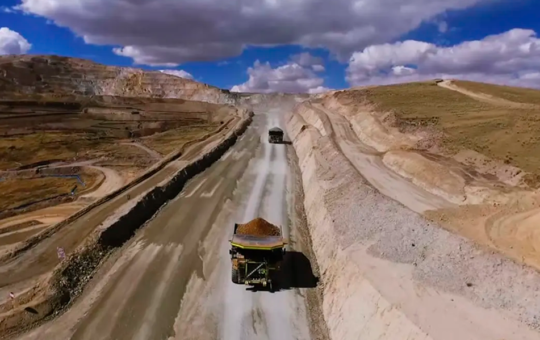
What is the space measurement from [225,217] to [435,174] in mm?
13350

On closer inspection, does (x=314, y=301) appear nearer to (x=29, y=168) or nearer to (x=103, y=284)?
(x=103, y=284)

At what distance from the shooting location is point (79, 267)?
19406 mm

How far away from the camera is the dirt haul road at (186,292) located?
51.0 ft

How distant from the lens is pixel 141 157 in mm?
59312

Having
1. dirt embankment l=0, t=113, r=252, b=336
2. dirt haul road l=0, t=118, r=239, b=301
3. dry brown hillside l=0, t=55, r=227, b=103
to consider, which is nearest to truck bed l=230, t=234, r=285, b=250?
dirt embankment l=0, t=113, r=252, b=336

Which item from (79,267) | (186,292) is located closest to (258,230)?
(186,292)

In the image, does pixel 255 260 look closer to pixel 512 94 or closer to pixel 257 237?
pixel 257 237

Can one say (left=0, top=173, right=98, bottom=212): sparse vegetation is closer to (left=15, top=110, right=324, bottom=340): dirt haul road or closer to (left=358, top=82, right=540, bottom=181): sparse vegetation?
(left=15, top=110, right=324, bottom=340): dirt haul road

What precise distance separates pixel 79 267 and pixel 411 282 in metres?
14.5

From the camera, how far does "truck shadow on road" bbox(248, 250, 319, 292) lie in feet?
62.4

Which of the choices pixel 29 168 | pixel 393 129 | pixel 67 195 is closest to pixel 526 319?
pixel 393 129

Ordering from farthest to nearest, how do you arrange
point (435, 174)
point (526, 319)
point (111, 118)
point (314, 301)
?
point (111, 118) → point (435, 174) → point (314, 301) → point (526, 319)

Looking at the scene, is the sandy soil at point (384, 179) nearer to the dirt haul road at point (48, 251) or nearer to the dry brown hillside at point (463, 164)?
the dry brown hillside at point (463, 164)

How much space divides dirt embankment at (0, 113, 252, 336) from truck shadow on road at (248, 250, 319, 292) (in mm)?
7787
